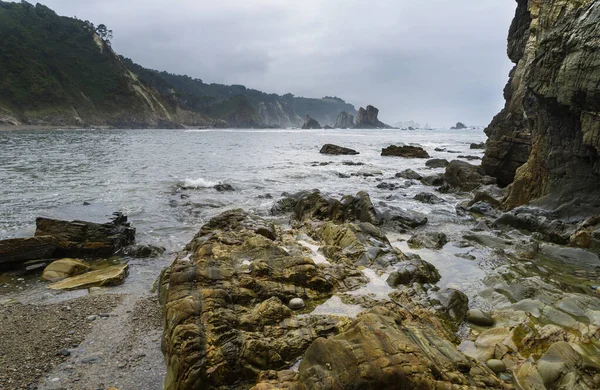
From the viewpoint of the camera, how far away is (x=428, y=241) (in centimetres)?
1033

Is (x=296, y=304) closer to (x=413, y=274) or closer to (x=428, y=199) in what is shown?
(x=413, y=274)

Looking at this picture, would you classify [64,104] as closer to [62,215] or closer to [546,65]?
[62,215]

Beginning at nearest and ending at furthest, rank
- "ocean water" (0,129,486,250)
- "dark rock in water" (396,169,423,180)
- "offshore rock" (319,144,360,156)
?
"ocean water" (0,129,486,250) → "dark rock in water" (396,169,423,180) → "offshore rock" (319,144,360,156)

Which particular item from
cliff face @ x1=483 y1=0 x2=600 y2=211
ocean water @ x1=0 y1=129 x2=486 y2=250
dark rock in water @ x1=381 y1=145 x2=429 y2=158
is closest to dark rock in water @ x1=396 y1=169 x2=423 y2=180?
ocean water @ x1=0 y1=129 x2=486 y2=250

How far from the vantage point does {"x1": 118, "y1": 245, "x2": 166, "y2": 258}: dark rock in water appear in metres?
9.70

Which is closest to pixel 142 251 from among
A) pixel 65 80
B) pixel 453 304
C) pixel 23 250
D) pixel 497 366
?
pixel 23 250

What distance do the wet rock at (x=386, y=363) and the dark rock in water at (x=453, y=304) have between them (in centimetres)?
189

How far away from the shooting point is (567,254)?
889 cm

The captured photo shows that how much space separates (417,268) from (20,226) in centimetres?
1319

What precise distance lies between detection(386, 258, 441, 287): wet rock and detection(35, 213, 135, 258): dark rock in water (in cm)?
822

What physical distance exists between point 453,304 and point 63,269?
30.0ft

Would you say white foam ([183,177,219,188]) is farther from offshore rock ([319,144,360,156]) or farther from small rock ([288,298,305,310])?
offshore rock ([319,144,360,156])

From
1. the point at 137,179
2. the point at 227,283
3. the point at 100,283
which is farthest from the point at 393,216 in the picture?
the point at 137,179

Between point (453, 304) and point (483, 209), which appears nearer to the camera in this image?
point (453, 304)
